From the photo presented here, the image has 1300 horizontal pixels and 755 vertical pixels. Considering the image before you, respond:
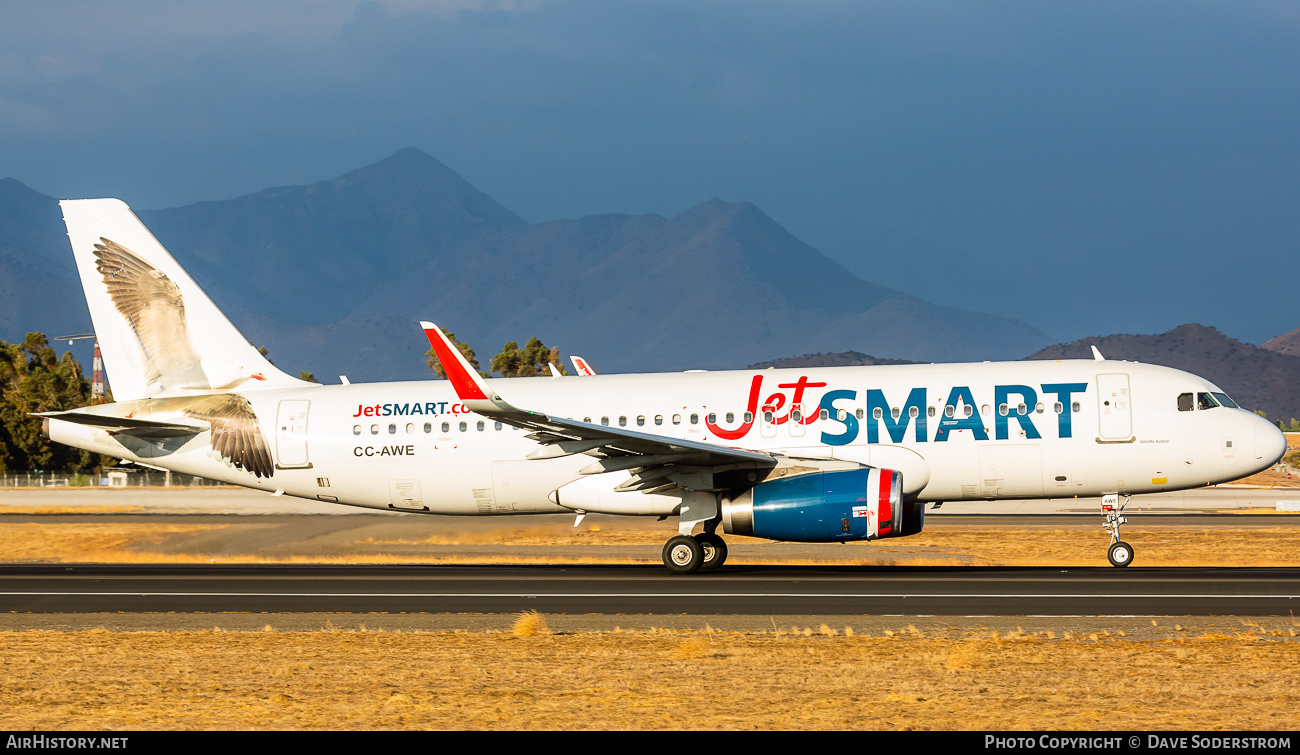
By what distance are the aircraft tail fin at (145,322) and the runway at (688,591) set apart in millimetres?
4353

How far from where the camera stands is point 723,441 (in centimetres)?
2520

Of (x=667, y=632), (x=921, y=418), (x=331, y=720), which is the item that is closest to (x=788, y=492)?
(x=921, y=418)

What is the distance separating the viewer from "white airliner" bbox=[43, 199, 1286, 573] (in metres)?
23.7

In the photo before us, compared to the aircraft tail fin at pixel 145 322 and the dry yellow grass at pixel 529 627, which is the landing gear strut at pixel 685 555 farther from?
the aircraft tail fin at pixel 145 322

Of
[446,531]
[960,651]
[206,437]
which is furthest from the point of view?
[446,531]

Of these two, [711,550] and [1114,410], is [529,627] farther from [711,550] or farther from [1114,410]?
[1114,410]

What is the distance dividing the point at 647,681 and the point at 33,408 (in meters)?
98.1

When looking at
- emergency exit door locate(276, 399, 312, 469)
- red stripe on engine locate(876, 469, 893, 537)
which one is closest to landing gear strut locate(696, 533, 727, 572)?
red stripe on engine locate(876, 469, 893, 537)

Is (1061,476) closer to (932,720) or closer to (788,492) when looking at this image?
(788,492)

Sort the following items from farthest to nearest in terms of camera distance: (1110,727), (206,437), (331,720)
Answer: (206,437)
(331,720)
(1110,727)

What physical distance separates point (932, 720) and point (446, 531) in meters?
25.7

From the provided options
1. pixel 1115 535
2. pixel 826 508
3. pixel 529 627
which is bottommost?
pixel 529 627

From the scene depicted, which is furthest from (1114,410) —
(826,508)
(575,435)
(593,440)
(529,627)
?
(529,627)

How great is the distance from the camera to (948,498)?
24.5 meters
